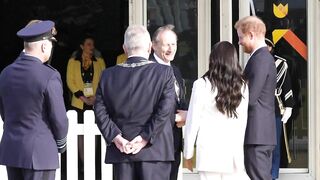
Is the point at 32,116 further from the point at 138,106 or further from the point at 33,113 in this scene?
the point at 138,106

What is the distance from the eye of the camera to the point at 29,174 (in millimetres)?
4168

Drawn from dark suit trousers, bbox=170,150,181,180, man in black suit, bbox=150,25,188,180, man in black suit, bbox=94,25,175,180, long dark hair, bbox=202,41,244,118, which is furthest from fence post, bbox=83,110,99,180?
long dark hair, bbox=202,41,244,118

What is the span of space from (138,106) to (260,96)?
104cm

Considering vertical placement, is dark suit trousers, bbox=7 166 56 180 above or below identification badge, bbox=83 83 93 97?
below

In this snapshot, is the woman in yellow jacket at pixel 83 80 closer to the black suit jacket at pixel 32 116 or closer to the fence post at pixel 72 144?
the fence post at pixel 72 144

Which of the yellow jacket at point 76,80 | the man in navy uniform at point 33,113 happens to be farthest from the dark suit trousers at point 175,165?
the yellow jacket at point 76,80

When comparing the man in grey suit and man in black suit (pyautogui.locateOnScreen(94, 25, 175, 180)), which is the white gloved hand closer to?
the man in grey suit

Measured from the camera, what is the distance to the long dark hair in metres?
4.32

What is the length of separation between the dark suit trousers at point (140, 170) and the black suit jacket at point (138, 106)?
40 mm

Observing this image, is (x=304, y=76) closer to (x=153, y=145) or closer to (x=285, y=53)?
(x=285, y=53)

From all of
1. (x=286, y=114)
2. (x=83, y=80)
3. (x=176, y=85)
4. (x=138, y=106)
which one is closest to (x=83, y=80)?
(x=83, y=80)

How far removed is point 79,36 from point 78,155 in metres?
4.82

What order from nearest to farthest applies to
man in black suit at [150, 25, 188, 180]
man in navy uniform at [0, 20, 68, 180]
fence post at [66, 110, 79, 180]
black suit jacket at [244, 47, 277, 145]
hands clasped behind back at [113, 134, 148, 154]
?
man in navy uniform at [0, 20, 68, 180], hands clasped behind back at [113, 134, 148, 154], man in black suit at [150, 25, 188, 180], black suit jacket at [244, 47, 277, 145], fence post at [66, 110, 79, 180]

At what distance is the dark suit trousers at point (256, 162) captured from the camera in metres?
4.84
